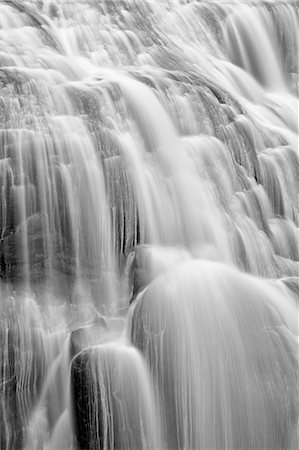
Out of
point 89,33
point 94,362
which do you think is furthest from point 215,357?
point 89,33

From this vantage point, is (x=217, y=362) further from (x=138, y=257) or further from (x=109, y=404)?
(x=138, y=257)

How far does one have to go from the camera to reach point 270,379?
542 centimetres

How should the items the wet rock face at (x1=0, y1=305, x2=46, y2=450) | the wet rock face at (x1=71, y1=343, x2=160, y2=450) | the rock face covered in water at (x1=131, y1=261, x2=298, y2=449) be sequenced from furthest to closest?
the wet rock face at (x1=0, y1=305, x2=46, y2=450) → the rock face covered in water at (x1=131, y1=261, x2=298, y2=449) → the wet rock face at (x1=71, y1=343, x2=160, y2=450)

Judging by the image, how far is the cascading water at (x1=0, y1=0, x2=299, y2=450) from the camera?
5.32 metres

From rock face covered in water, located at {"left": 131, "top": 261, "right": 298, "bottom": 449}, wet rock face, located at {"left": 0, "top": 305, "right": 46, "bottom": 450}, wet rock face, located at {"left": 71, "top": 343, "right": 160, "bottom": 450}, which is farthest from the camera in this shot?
wet rock face, located at {"left": 0, "top": 305, "right": 46, "bottom": 450}

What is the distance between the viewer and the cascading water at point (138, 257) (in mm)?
5316

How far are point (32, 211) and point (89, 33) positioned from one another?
439 centimetres

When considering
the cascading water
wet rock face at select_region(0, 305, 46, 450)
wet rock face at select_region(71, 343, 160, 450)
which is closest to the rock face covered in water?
the cascading water

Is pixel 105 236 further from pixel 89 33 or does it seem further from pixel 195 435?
pixel 89 33

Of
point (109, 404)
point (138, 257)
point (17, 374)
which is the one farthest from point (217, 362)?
point (17, 374)

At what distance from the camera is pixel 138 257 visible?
641 centimetres

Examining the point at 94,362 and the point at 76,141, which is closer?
the point at 94,362

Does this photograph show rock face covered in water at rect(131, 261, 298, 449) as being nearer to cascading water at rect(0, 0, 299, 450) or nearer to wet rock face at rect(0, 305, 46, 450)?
cascading water at rect(0, 0, 299, 450)

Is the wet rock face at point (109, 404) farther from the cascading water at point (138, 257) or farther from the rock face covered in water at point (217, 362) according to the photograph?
the rock face covered in water at point (217, 362)
